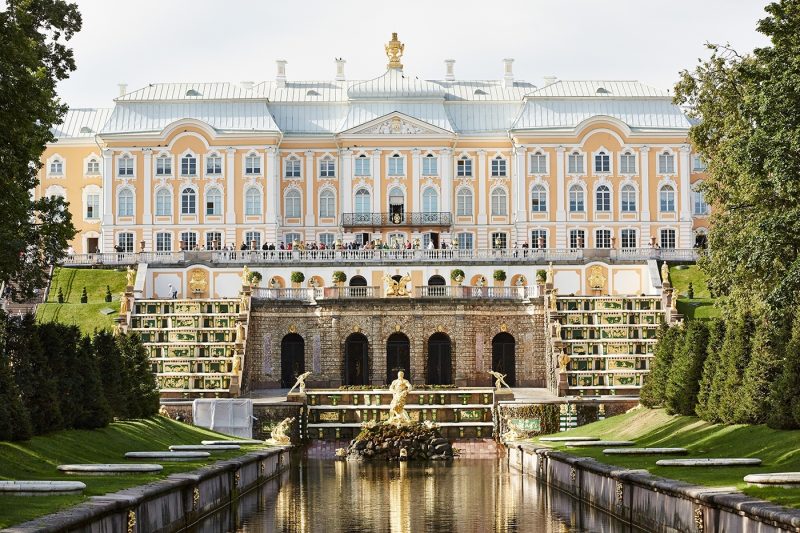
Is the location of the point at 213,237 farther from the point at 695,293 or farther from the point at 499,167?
the point at 695,293

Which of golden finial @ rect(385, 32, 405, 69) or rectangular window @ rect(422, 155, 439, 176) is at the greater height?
golden finial @ rect(385, 32, 405, 69)

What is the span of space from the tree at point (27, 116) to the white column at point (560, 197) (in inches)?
2339

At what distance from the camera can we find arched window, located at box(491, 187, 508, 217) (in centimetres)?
10106

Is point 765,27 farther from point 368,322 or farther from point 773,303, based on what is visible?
point 368,322

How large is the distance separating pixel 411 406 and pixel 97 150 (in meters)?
47.5

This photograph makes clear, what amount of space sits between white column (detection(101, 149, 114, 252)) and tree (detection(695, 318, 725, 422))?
60649mm

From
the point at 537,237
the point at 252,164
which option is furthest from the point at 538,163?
the point at 252,164

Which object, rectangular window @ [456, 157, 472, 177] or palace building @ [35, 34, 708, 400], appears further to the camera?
rectangular window @ [456, 157, 472, 177]

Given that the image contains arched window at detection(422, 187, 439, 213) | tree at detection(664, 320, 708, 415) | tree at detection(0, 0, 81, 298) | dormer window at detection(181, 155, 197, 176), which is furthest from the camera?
arched window at detection(422, 187, 439, 213)

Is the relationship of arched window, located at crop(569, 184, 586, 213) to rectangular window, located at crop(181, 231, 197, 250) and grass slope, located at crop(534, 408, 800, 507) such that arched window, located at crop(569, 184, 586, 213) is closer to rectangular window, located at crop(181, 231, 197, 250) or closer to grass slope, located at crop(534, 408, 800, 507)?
rectangular window, located at crop(181, 231, 197, 250)

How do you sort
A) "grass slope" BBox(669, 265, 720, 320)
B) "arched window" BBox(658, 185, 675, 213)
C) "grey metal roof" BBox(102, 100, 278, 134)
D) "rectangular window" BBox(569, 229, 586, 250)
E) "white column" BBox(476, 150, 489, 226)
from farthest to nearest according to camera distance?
"white column" BBox(476, 150, 489, 226) → "grey metal roof" BBox(102, 100, 278, 134) → "arched window" BBox(658, 185, 675, 213) → "rectangular window" BBox(569, 229, 586, 250) → "grass slope" BBox(669, 265, 720, 320)

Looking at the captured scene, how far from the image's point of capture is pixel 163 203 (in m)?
99.5

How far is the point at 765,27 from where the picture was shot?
122 ft

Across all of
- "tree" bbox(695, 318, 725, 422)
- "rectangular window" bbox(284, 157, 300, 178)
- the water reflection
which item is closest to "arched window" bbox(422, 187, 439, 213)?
"rectangular window" bbox(284, 157, 300, 178)
